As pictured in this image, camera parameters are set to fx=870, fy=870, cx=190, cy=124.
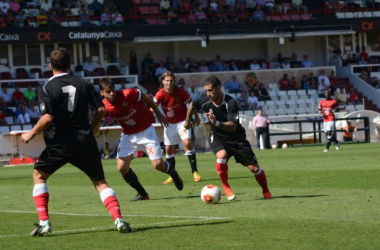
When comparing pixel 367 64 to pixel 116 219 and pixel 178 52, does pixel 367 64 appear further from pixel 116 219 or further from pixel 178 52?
pixel 116 219

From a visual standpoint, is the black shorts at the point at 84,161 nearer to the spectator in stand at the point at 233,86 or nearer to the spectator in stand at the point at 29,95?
the spectator in stand at the point at 29,95

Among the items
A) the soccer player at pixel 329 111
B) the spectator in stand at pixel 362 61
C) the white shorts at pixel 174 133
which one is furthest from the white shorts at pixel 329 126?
the spectator in stand at pixel 362 61

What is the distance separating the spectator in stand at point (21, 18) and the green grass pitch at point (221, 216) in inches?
1030

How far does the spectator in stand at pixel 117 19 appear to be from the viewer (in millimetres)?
46213

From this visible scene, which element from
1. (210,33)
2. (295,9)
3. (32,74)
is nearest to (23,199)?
(32,74)

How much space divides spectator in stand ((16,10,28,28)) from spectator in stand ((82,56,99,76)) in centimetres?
375

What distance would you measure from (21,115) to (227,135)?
2606 centimetres

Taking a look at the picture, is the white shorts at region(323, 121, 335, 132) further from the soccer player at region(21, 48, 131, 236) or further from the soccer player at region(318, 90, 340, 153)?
the soccer player at region(21, 48, 131, 236)

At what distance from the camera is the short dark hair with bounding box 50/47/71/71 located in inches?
383

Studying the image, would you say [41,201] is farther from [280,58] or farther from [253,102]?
[280,58]

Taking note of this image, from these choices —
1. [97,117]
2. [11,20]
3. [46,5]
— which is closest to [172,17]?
[46,5]

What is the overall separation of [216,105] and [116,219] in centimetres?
421

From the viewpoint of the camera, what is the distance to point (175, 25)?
47.6 meters

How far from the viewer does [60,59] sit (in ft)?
31.9
